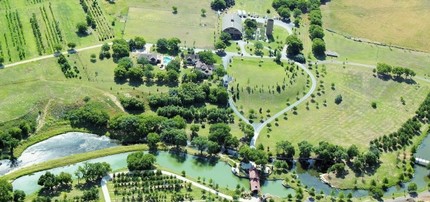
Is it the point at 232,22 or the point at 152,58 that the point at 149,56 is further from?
the point at 232,22

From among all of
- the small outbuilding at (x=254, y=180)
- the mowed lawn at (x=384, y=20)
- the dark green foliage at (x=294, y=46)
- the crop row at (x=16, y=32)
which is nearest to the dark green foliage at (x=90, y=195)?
the small outbuilding at (x=254, y=180)

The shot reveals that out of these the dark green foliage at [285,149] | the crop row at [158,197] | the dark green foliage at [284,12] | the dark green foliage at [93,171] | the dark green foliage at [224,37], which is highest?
the dark green foliage at [284,12]

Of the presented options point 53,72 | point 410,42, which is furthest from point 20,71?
point 410,42

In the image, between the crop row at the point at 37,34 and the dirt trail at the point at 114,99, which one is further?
the crop row at the point at 37,34

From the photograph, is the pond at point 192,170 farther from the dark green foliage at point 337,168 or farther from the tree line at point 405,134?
the tree line at point 405,134

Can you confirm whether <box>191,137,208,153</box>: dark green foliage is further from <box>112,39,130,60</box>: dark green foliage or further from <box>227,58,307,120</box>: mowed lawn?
<box>112,39,130,60</box>: dark green foliage

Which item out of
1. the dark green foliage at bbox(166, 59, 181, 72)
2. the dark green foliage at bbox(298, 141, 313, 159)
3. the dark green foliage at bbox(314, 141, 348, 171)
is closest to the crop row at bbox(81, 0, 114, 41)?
the dark green foliage at bbox(166, 59, 181, 72)

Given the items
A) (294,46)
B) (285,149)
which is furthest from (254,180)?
(294,46)
